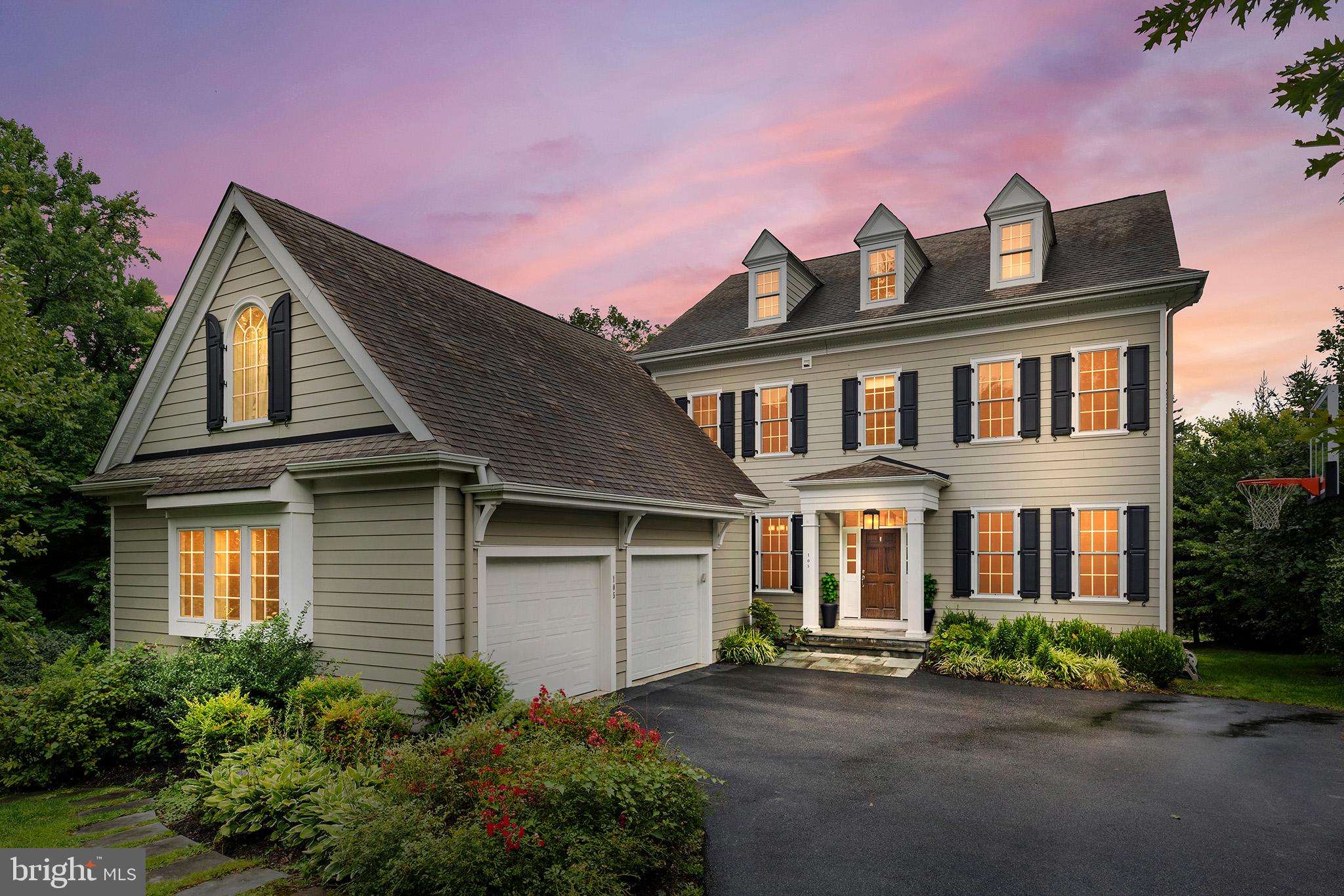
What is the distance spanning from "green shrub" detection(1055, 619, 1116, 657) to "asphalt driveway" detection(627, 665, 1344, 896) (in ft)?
5.36

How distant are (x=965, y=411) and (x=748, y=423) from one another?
5.33 metres

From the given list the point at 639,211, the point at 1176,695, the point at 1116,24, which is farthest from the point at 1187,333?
the point at 1116,24

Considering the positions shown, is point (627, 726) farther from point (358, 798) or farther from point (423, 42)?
point (423, 42)

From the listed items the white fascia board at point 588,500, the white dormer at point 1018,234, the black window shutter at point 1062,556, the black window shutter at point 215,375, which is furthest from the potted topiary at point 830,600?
the black window shutter at point 215,375

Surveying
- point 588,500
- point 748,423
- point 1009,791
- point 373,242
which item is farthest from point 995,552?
point 373,242

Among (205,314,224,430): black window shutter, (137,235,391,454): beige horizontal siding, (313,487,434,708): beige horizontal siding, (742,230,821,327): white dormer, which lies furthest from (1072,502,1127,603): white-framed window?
(205,314,224,430): black window shutter

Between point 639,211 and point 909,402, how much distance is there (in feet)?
28.8

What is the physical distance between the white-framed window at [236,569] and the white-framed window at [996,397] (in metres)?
13.6

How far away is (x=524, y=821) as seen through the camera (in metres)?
4.88

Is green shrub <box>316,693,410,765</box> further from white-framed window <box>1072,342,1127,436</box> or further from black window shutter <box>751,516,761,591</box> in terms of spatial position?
white-framed window <box>1072,342,1127,436</box>

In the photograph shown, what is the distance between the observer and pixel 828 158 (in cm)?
1545

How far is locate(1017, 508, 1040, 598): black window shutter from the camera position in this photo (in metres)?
15.2

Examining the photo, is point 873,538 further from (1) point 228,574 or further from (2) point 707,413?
(1) point 228,574

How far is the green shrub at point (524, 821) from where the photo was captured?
4.54 metres
